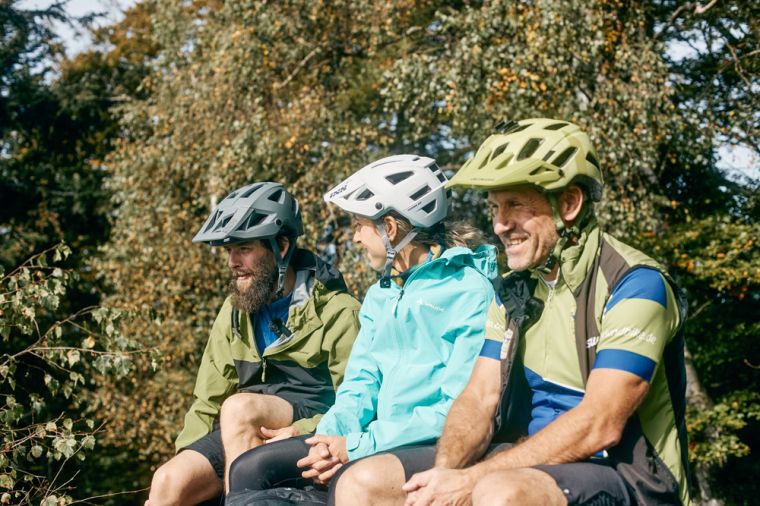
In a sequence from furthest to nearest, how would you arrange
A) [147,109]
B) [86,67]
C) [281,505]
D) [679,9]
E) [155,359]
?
[86,67], [147,109], [679,9], [155,359], [281,505]

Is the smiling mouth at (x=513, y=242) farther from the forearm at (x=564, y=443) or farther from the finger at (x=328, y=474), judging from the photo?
the finger at (x=328, y=474)

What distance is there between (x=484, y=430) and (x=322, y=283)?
5.51ft

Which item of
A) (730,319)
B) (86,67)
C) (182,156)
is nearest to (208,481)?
(730,319)

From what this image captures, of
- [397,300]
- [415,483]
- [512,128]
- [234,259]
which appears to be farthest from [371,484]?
[234,259]

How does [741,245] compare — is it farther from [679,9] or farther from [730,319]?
[679,9]

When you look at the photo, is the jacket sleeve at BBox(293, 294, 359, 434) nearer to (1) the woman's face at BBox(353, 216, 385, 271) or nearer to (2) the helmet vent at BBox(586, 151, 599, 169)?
(1) the woman's face at BBox(353, 216, 385, 271)

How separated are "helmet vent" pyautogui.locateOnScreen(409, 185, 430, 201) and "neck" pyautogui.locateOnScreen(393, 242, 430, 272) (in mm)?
224

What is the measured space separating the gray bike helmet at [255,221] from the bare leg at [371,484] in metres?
1.77

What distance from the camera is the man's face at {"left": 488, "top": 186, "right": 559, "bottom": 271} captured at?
3252 mm

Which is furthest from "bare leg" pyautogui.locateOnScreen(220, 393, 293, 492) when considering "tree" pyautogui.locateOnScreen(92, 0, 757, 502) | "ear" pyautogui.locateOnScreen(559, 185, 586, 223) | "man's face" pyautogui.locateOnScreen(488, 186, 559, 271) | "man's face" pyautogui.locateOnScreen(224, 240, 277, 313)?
"tree" pyautogui.locateOnScreen(92, 0, 757, 502)

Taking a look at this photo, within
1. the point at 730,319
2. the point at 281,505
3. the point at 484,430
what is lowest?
the point at 730,319

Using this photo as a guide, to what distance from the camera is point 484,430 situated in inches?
128

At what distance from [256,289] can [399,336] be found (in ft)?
3.58

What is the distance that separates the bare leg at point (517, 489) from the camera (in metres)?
2.56
